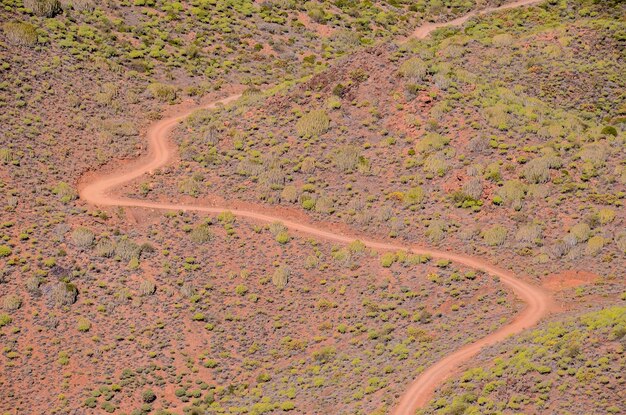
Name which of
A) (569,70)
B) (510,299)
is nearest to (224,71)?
(569,70)

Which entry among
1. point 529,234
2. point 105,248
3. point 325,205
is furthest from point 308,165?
point 529,234

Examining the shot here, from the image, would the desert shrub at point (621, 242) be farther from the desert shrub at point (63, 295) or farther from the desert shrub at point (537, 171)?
the desert shrub at point (63, 295)

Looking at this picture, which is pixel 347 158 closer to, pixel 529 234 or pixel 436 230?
pixel 436 230

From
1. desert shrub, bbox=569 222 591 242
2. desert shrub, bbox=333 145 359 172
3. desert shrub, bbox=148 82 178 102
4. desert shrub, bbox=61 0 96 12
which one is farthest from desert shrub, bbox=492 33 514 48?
desert shrub, bbox=61 0 96 12

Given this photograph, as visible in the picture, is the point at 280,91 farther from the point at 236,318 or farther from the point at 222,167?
the point at 236,318

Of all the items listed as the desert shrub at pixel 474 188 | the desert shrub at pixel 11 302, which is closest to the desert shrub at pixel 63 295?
the desert shrub at pixel 11 302

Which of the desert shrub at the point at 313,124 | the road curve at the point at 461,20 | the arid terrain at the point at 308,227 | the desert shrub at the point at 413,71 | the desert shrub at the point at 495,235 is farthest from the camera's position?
the road curve at the point at 461,20
